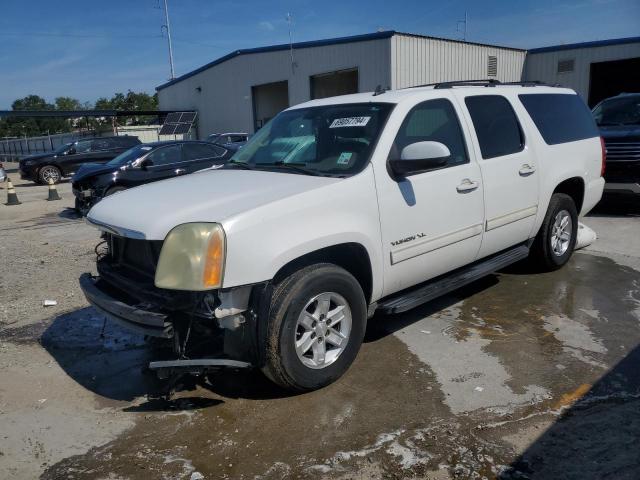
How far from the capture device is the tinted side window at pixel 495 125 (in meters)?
4.54

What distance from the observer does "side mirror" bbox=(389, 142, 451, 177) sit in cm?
365

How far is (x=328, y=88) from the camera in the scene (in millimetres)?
28062

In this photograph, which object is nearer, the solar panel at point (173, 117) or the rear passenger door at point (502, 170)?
the rear passenger door at point (502, 170)

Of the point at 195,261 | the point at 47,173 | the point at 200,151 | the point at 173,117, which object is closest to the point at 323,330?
the point at 195,261

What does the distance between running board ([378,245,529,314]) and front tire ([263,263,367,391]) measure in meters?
0.33

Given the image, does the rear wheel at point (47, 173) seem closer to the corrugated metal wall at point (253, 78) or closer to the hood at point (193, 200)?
the corrugated metal wall at point (253, 78)

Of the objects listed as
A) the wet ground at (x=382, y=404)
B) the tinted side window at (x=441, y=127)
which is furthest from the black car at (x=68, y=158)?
the tinted side window at (x=441, y=127)

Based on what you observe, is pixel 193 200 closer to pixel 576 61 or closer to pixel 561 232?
pixel 561 232

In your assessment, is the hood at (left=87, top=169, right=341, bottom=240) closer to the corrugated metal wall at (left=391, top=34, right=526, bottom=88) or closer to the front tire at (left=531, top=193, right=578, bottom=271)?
the front tire at (left=531, top=193, right=578, bottom=271)

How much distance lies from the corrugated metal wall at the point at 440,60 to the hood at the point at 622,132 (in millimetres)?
11556

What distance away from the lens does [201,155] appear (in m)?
11.9

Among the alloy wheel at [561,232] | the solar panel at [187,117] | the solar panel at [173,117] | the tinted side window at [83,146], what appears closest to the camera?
the alloy wheel at [561,232]

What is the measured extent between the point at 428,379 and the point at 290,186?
65.0 inches

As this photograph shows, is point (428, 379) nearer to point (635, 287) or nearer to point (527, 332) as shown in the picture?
point (527, 332)
